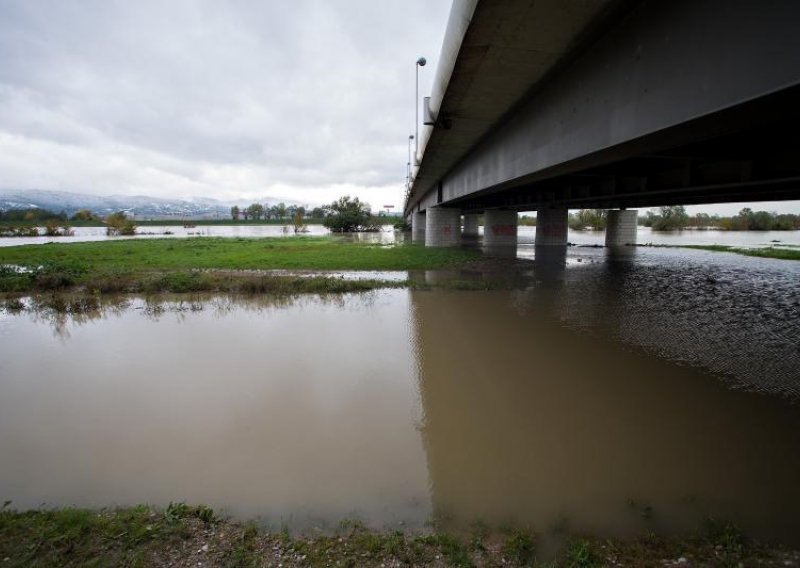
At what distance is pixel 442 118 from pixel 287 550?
11.2m

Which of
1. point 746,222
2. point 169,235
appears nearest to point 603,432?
point 169,235

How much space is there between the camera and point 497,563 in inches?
133

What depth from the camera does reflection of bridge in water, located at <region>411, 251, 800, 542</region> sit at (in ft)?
13.6

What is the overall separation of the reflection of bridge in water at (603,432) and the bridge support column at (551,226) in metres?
32.7

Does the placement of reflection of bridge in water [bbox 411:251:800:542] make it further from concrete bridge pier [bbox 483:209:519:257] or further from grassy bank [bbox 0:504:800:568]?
concrete bridge pier [bbox 483:209:519:257]

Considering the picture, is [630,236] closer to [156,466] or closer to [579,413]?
[579,413]

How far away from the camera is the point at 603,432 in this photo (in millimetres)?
5574

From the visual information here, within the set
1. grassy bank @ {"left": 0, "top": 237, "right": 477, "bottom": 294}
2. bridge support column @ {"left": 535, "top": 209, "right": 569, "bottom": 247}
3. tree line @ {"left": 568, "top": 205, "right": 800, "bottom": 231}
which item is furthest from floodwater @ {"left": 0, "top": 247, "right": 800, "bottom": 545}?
tree line @ {"left": 568, "top": 205, "right": 800, "bottom": 231}

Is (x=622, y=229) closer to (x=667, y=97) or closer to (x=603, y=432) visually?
(x=667, y=97)

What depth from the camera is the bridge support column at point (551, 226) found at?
4206 cm

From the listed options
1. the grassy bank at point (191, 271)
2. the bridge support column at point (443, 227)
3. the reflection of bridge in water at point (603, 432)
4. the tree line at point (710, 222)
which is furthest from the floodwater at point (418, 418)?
the tree line at point (710, 222)

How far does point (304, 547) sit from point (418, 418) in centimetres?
280

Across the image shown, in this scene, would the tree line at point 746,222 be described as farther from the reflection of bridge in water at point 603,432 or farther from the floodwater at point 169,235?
the reflection of bridge in water at point 603,432

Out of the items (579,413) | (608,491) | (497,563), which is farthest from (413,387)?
(497,563)
